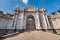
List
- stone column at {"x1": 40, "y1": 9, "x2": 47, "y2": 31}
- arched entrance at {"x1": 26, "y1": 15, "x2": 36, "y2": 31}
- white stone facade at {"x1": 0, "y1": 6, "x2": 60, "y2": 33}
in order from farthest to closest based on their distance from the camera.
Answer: arched entrance at {"x1": 26, "y1": 15, "x2": 36, "y2": 31} → stone column at {"x1": 40, "y1": 9, "x2": 47, "y2": 31} → white stone facade at {"x1": 0, "y1": 6, "x2": 60, "y2": 33}

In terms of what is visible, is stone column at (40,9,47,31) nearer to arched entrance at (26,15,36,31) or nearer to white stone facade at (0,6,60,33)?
white stone facade at (0,6,60,33)

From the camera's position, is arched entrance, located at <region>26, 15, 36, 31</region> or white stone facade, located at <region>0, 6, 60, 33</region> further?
arched entrance, located at <region>26, 15, 36, 31</region>

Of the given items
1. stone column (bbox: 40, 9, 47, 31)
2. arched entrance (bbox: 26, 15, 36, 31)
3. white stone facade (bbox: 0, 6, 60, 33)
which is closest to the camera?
white stone facade (bbox: 0, 6, 60, 33)

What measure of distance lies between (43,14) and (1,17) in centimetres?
1334

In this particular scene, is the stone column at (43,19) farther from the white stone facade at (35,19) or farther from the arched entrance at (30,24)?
the arched entrance at (30,24)

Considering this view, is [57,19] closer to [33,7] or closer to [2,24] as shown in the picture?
[33,7]

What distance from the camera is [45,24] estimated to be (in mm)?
20984

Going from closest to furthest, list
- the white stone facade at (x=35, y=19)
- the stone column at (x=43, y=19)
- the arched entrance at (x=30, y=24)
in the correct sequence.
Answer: the white stone facade at (x=35, y=19) < the stone column at (x=43, y=19) < the arched entrance at (x=30, y=24)

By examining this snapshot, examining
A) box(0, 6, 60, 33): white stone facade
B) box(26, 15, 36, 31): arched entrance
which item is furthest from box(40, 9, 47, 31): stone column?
box(26, 15, 36, 31): arched entrance

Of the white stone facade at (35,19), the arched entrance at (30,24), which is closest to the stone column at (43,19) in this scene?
the white stone facade at (35,19)

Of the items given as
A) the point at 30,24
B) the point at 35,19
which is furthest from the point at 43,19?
the point at 30,24

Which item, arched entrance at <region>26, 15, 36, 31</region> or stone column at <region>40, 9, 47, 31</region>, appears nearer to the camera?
stone column at <region>40, 9, 47, 31</region>

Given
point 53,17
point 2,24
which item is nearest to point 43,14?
point 53,17

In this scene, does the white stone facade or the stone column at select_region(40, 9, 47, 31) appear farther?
the stone column at select_region(40, 9, 47, 31)
